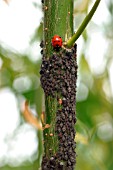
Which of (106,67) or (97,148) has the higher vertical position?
(106,67)

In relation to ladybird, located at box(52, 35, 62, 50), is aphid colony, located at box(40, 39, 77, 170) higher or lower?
lower

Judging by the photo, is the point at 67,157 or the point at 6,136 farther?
the point at 6,136

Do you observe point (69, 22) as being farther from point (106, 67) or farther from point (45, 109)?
point (106, 67)

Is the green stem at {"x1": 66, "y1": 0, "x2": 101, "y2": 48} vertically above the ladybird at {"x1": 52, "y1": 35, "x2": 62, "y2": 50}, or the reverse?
the green stem at {"x1": 66, "y1": 0, "x2": 101, "y2": 48}

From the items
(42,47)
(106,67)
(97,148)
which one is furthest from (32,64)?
(42,47)

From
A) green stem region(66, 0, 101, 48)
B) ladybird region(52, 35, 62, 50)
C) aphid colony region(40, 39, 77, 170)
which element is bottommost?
aphid colony region(40, 39, 77, 170)

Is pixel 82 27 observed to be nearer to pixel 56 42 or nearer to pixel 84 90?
pixel 56 42

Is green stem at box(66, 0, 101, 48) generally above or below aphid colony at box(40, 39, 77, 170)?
above

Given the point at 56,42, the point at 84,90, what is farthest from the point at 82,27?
the point at 84,90
